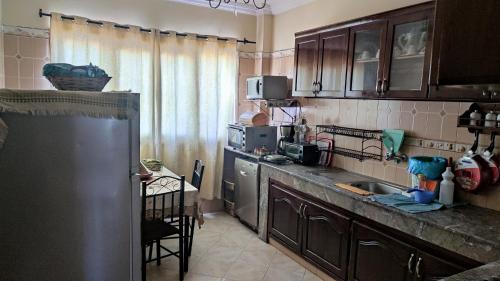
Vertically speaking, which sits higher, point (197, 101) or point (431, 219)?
point (197, 101)

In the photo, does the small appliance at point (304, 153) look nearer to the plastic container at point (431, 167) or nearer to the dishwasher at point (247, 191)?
the dishwasher at point (247, 191)

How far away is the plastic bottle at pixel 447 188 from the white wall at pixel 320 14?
1.28 metres

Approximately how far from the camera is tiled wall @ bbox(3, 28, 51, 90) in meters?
3.21

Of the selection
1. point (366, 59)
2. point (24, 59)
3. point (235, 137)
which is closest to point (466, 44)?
point (366, 59)

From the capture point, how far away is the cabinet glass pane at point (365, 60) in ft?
8.48

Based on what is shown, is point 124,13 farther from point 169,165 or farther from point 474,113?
point 474,113

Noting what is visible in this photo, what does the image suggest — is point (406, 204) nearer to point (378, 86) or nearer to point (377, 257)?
point (377, 257)

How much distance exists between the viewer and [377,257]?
2262 mm

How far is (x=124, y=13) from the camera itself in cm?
367

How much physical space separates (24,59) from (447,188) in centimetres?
382

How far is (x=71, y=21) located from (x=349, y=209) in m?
3.17

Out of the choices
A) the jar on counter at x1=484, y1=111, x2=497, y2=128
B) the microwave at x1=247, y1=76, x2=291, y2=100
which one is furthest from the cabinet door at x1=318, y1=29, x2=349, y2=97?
the jar on counter at x1=484, y1=111, x2=497, y2=128

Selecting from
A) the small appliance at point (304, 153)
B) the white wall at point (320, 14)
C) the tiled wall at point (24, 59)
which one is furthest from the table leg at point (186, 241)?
the white wall at point (320, 14)

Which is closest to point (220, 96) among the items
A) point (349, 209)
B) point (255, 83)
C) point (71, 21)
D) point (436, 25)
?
point (255, 83)
